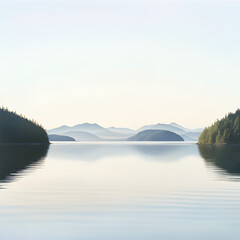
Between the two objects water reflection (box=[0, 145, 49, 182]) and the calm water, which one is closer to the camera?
the calm water

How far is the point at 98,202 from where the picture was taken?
26.9 metres

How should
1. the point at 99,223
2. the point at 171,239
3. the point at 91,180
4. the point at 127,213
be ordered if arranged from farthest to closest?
the point at 91,180, the point at 127,213, the point at 99,223, the point at 171,239

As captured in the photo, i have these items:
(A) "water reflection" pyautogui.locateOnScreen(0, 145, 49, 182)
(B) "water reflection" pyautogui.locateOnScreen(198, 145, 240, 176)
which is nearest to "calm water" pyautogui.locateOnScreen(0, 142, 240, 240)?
(A) "water reflection" pyautogui.locateOnScreen(0, 145, 49, 182)

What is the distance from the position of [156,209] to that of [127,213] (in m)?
2.08

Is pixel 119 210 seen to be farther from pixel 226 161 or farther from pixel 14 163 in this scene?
pixel 226 161

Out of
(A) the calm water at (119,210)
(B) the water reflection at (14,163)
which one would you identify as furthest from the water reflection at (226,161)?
(B) the water reflection at (14,163)

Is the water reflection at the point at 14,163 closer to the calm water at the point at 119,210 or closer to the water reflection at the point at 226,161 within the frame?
the calm water at the point at 119,210

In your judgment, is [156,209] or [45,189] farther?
[45,189]

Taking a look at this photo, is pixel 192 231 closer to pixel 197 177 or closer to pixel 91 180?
pixel 91 180

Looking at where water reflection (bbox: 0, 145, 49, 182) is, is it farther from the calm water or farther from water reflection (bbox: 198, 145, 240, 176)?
water reflection (bbox: 198, 145, 240, 176)

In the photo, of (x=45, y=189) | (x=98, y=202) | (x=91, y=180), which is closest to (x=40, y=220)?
(x=98, y=202)

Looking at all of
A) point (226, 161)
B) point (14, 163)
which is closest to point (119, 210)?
point (14, 163)

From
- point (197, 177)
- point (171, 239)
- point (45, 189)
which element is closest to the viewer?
point (171, 239)

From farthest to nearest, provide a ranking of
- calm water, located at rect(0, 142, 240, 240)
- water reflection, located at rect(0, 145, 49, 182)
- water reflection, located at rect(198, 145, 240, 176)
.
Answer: water reflection, located at rect(198, 145, 240, 176) < water reflection, located at rect(0, 145, 49, 182) < calm water, located at rect(0, 142, 240, 240)
